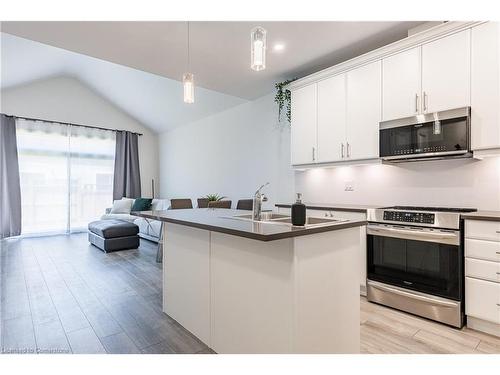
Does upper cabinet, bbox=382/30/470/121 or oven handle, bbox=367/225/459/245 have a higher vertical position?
upper cabinet, bbox=382/30/470/121

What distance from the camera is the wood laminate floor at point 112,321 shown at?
203 cm

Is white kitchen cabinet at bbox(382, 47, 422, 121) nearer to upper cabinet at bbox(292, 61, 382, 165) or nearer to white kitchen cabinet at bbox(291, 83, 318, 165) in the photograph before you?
upper cabinet at bbox(292, 61, 382, 165)

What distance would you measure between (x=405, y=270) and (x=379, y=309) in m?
0.45

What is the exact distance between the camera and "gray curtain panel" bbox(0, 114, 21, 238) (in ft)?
19.3

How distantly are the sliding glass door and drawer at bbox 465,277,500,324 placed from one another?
7.61 m

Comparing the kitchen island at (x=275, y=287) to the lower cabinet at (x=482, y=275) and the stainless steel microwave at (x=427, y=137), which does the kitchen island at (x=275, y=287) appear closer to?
the lower cabinet at (x=482, y=275)

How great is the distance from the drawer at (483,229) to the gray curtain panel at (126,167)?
7476mm

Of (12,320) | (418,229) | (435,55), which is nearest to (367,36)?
(435,55)

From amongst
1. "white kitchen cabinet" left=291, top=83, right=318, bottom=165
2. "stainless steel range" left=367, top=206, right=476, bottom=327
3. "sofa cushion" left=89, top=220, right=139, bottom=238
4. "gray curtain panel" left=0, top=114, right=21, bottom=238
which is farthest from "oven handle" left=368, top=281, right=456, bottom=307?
"gray curtain panel" left=0, top=114, right=21, bottom=238

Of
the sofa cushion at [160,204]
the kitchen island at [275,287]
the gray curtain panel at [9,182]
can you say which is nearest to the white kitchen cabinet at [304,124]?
the kitchen island at [275,287]

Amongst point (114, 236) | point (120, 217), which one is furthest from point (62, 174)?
point (114, 236)

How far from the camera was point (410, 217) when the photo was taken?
2525 millimetres

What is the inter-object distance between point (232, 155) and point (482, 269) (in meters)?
4.33
